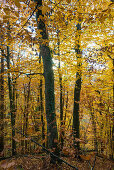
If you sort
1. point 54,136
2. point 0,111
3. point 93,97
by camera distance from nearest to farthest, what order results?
1. point 54,136
2. point 93,97
3. point 0,111

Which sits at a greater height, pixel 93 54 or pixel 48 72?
pixel 93 54

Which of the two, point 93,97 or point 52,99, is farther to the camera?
point 93,97

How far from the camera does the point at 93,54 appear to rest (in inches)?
174

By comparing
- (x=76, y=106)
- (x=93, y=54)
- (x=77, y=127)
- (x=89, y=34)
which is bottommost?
(x=77, y=127)

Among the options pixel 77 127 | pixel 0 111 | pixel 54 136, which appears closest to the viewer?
pixel 54 136

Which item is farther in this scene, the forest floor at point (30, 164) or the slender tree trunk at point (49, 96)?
the slender tree trunk at point (49, 96)

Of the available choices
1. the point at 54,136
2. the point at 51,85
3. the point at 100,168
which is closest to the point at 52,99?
the point at 51,85

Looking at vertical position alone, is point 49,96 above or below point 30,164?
above

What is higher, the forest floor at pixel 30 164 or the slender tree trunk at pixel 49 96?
the slender tree trunk at pixel 49 96

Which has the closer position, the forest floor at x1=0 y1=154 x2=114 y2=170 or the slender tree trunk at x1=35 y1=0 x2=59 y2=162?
the forest floor at x1=0 y1=154 x2=114 y2=170

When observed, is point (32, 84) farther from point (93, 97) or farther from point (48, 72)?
point (48, 72)

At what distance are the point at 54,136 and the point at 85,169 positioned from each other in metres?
3.00

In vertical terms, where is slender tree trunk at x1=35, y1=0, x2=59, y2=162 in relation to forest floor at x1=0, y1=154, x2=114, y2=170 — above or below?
above

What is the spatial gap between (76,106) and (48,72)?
11.2ft
